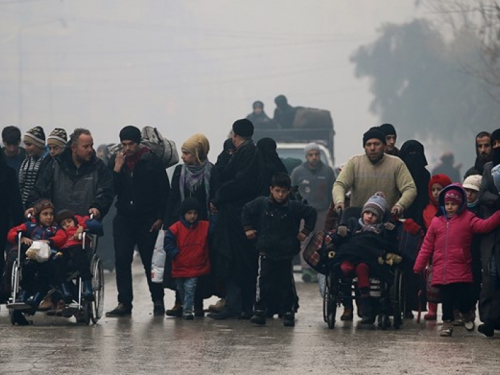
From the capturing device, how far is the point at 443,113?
A: 113625 mm

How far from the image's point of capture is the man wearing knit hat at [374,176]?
17703mm

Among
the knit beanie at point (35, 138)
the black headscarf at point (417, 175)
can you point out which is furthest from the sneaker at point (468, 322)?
the knit beanie at point (35, 138)

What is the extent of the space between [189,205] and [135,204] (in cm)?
85

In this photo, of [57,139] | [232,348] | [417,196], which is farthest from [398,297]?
[57,139]

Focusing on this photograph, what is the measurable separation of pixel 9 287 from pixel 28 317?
1.13m

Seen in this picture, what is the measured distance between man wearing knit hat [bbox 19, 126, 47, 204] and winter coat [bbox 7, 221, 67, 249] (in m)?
1.57

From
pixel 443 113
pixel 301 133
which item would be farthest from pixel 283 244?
pixel 443 113

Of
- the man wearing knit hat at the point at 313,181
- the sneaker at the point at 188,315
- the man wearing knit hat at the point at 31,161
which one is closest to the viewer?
the sneaker at the point at 188,315

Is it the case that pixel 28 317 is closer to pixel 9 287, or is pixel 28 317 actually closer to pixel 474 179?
pixel 9 287

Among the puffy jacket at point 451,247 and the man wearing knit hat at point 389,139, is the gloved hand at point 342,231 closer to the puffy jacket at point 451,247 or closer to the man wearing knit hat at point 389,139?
the puffy jacket at point 451,247

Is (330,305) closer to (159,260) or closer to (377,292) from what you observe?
(377,292)

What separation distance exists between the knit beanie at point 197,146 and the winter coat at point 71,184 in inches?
32.0

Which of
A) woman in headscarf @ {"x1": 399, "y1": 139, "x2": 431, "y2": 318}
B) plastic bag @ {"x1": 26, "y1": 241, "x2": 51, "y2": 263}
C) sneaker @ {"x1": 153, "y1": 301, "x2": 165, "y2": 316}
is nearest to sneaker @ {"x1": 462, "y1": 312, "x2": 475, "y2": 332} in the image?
woman in headscarf @ {"x1": 399, "y1": 139, "x2": 431, "y2": 318}

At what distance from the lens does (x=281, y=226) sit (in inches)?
682
